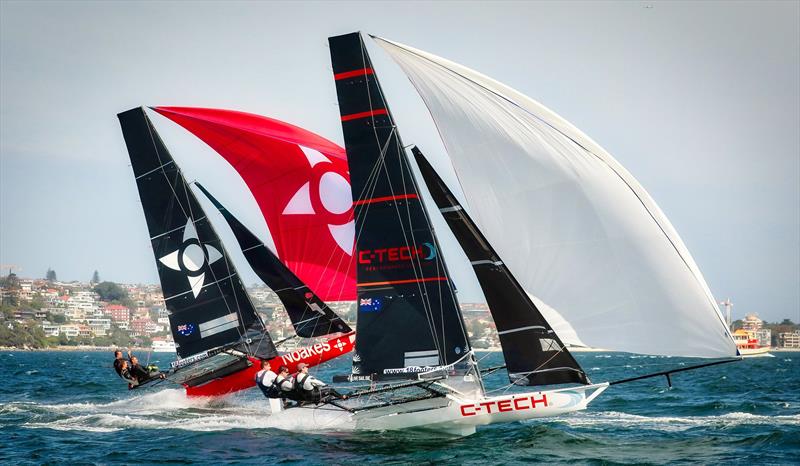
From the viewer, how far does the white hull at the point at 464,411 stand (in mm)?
14516

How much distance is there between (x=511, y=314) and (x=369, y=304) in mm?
2415

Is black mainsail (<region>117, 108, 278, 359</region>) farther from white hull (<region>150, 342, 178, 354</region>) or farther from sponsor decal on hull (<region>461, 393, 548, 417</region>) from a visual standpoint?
white hull (<region>150, 342, 178, 354</region>)

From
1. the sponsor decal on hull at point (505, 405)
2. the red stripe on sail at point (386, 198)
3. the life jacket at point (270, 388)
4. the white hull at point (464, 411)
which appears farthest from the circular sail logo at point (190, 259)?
the sponsor decal on hull at point (505, 405)

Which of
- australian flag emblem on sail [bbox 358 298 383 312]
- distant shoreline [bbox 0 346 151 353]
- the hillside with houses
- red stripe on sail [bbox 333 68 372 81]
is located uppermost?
the hillside with houses

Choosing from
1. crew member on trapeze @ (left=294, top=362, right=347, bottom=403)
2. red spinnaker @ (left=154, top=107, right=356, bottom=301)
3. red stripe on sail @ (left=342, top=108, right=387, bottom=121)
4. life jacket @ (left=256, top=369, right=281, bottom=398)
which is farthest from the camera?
red spinnaker @ (left=154, top=107, right=356, bottom=301)

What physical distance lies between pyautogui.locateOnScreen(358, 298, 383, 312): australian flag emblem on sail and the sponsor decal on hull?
2175mm

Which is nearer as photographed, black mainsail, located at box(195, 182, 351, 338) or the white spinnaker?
the white spinnaker

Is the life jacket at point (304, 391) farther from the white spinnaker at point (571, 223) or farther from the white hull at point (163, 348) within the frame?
the white hull at point (163, 348)

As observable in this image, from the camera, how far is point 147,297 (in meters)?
167

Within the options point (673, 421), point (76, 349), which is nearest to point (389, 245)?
point (673, 421)

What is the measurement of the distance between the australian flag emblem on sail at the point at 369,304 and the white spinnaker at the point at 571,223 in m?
2.40

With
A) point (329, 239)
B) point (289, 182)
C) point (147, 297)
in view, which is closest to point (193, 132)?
point (289, 182)

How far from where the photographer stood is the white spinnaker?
12.9 meters

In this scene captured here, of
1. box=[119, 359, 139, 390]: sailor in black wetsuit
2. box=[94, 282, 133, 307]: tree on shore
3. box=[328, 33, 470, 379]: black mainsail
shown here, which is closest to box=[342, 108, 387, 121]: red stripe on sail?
box=[328, 33, 470, 379]: black mainsail
